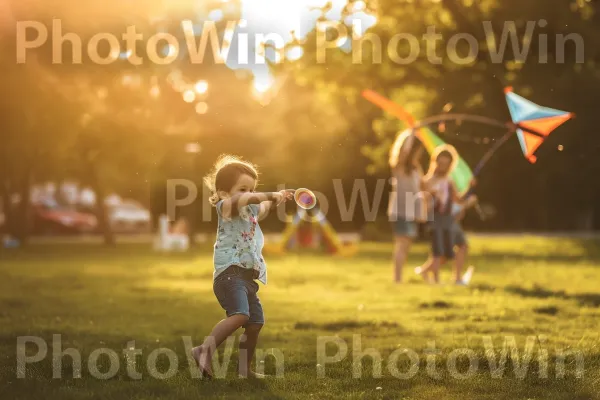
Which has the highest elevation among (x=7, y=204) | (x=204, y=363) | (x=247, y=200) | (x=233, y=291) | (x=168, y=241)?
(x=7, y=204)

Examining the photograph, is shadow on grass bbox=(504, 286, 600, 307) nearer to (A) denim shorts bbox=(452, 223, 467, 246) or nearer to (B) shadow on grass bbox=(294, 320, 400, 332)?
(A) denim shorts bbox=(452, 223, 467, 246)

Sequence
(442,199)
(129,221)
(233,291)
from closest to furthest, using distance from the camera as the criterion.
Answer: (233,291) < (442,199) < (129,221)

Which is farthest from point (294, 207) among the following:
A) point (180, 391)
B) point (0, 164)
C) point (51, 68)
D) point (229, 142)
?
point (180, 391)

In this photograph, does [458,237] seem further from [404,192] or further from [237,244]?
[237,244]

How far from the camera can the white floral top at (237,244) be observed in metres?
6.08

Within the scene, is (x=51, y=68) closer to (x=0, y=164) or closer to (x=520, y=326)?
(x=0, y=164)

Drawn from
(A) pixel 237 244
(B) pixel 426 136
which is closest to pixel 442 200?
(B) pixel 426 136

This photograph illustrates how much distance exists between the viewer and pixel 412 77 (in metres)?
20.2

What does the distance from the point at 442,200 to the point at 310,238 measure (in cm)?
1221

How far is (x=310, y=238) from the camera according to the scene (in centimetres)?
2448

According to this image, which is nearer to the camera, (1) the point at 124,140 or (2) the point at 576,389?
(2) the point at 576,389

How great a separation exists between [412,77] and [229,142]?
1124 centimetres

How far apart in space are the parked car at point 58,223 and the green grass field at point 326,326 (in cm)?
1989

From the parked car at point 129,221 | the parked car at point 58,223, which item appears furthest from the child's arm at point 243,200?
the parked car at point 129,221
